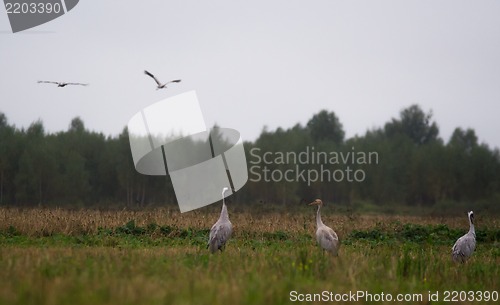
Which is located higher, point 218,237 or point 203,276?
point 203,276

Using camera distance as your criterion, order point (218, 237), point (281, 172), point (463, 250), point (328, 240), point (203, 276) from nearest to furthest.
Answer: point (203, 276) < point (328, 240) < point (218, 237) < point (463, 250) < point (281, 172)

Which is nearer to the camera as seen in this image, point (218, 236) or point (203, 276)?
point (203, 276)

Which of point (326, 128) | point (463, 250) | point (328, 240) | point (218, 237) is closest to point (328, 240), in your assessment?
point (328, 240)

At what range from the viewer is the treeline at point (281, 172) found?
61.5 meters

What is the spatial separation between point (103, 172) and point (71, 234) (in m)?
49.4

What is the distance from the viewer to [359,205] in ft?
218

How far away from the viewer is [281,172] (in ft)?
228

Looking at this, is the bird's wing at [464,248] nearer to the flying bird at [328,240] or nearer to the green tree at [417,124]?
the flying bird at [328,240]

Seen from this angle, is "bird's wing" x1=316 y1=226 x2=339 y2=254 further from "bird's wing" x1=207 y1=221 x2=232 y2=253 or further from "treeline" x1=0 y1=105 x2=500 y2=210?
"treeline" x1=0 y1=105 x2=500 y2=210

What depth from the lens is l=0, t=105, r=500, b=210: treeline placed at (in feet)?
202

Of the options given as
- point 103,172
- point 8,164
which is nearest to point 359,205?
point 103,172

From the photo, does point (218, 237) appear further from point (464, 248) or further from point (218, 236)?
point (464, 248)

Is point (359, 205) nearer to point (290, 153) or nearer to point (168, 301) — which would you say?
point (290, 153)

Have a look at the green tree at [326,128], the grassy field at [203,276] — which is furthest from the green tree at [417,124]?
the grassy field at [203,276]
